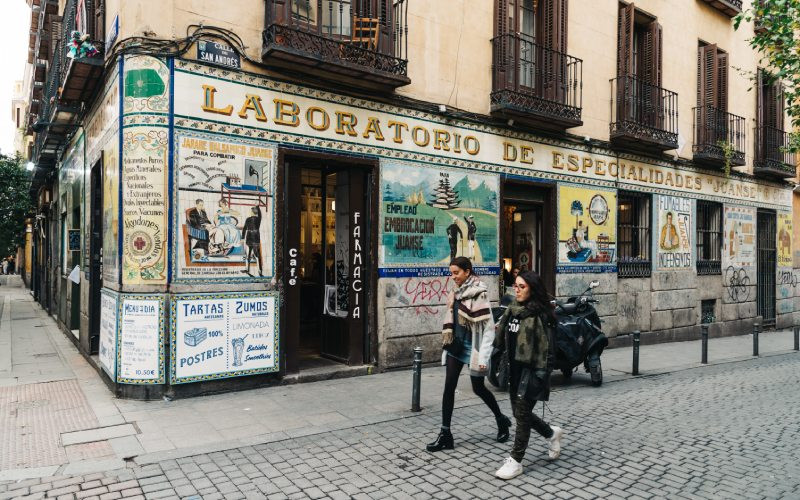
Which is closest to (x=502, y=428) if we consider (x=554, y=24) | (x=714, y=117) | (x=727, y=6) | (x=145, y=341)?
(x=145, y=341)

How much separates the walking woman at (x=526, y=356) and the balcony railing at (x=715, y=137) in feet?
40.2

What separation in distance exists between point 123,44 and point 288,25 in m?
2.19

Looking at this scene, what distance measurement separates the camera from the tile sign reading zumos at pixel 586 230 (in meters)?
12.0

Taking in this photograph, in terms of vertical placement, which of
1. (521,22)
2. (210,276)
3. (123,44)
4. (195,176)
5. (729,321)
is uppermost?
(521,22)

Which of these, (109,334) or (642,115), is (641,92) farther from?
(109,334)

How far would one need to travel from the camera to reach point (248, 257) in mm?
7684

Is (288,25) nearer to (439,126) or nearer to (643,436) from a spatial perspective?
(439,126)

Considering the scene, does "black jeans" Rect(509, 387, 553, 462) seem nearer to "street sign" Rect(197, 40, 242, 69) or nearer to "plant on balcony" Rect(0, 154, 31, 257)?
"street sign" Rect(197, 40, 242, 69)

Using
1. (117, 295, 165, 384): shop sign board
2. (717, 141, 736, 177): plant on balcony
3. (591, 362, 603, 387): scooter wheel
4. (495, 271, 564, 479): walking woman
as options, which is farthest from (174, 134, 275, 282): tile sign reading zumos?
(717, 141, 736, 177): plant on balcony

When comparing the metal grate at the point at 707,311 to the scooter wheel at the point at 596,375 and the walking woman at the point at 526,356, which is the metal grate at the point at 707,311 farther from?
the walking woman at the point at 526,356

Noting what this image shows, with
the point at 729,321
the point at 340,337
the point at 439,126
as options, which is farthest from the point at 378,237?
the point at 729,321

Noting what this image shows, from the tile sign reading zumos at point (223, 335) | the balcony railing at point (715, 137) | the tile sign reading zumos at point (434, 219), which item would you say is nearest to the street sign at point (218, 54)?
the tile sign reading zumos at point (434, 219)

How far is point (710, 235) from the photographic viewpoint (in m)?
16.0

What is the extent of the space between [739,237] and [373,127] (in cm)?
1323
